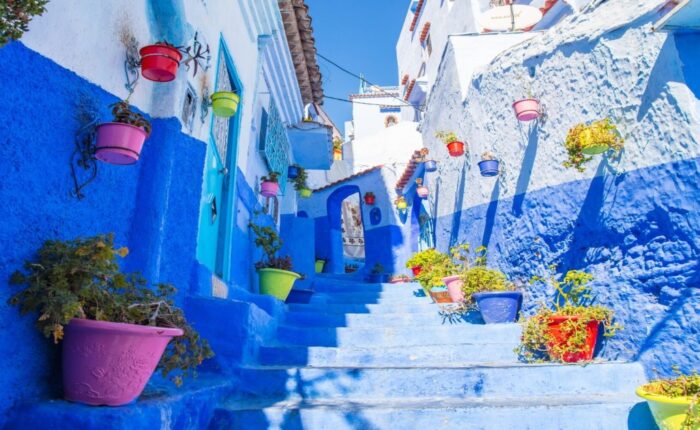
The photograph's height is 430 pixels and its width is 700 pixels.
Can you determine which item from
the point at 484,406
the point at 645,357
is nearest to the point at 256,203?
the point at 484,406

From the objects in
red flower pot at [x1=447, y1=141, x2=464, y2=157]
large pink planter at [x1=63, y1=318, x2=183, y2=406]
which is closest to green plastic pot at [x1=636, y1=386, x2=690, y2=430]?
large pink planter at [x1=63, y1=318, x2=183, y2=406]

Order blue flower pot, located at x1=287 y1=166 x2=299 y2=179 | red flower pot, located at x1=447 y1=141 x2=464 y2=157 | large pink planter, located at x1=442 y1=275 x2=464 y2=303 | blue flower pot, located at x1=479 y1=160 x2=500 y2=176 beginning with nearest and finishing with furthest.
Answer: large pink planter, located at x1=442 y1=275 x2=464 y2=303, blue flower pot, located at x1=479 y1=160 x2=500 y2=176, red flower pot, located at x1=447 y1=141 x2=464 y2=157, blue flower pot, located at x1=287 y1=166 x2=299 y2=179

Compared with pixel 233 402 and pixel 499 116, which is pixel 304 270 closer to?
pixel 499 116

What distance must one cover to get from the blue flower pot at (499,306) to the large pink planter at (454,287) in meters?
0.63

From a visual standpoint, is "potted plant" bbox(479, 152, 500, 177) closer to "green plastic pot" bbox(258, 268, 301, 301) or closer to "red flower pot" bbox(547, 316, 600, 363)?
"red flower pot" bbox(547, 316, 600, 363)

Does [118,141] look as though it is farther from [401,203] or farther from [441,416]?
[401,203]

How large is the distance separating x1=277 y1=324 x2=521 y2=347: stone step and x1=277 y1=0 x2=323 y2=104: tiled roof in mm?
4589

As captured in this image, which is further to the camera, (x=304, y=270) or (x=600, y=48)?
(x=304, y=270)

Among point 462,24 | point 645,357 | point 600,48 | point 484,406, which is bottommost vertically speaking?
point 484,406

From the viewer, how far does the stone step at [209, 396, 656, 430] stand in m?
3.04

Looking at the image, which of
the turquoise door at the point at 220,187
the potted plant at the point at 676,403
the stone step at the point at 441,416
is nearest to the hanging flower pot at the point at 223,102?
the turquoise door at the point at 220,187

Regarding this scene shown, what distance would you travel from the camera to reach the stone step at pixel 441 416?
3045 millimetres

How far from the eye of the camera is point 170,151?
3432mm

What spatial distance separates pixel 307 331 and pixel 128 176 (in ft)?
7.33
